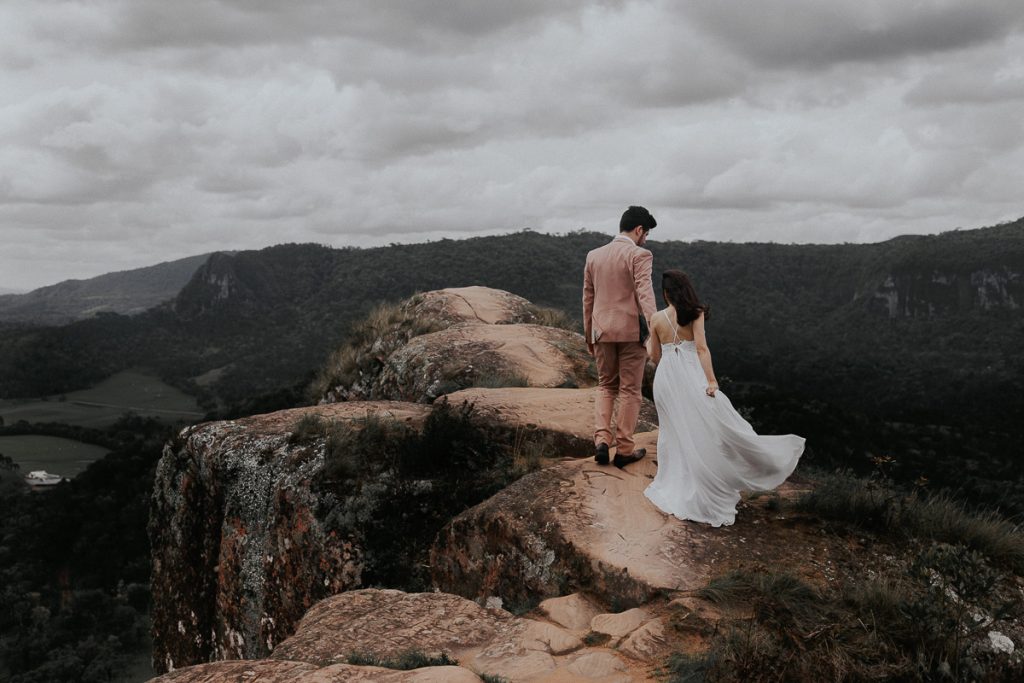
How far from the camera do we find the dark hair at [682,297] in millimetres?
5727

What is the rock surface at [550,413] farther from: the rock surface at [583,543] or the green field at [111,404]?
the green field at [111,404]

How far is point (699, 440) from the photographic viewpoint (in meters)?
5.66

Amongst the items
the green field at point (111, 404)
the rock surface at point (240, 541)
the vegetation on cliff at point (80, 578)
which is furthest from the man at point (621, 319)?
the green field at point (111, 404)

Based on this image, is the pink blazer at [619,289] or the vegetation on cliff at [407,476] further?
the vegetation on cliff at [407,476]

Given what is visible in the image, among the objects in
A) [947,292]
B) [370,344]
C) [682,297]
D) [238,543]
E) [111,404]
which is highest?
[682,297]

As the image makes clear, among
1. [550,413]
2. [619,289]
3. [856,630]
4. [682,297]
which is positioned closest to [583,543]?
[856,630]

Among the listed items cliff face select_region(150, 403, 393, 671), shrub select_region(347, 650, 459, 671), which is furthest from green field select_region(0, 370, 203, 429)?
shrub select_region(347, 650, 459, 671)

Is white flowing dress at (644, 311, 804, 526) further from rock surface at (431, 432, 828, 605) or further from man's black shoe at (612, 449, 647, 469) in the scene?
man's black shoe at (612, 449, 647, 469)

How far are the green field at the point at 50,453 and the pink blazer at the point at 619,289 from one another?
255 ft

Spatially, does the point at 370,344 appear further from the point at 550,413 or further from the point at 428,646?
the point at 428,646

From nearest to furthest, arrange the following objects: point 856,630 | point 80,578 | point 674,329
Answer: point 856,630 < point 674,329 < point 80,578

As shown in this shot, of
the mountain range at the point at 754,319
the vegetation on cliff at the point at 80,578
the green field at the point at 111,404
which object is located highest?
the mountain range at the point at 754,319

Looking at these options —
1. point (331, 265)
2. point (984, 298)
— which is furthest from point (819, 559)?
point (331, 265)

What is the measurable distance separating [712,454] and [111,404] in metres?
116
